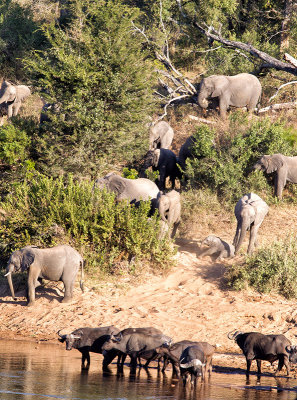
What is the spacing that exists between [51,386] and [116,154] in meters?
10.3

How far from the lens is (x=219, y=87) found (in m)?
21.8

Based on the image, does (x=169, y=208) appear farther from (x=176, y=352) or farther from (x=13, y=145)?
(x=176, y=352)

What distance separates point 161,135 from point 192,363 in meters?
12.9

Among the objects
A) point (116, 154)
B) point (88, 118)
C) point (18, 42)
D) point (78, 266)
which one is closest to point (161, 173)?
point (116, 154)

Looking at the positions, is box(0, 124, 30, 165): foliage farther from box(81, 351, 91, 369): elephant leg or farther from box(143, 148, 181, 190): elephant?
box(81, 351, 91, 369): elephant leg

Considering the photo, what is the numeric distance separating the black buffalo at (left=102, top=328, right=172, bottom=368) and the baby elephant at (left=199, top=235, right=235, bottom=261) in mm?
Result: 4992

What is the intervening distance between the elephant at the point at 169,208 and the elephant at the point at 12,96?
1071cm

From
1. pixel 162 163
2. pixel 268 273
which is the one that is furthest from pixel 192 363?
pixel 162 163

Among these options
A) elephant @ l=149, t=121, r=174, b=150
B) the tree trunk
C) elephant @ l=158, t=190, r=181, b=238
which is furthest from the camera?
the tree trunk

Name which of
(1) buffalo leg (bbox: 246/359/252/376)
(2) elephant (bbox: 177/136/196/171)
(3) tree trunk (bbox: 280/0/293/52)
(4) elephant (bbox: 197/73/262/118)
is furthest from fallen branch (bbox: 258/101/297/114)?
(1) buffalo leg (bbox: 246/359/252/376)

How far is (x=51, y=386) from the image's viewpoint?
863 cm

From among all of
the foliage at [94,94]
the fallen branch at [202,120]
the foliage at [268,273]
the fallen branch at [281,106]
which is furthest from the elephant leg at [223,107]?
the foliage at [268,273]

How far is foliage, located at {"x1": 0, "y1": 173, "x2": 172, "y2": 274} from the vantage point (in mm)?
14000

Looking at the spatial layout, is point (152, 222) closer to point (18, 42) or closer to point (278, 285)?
point (278, 285)
